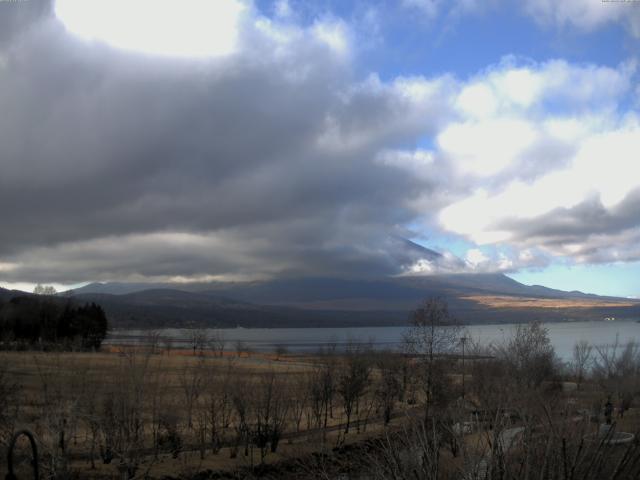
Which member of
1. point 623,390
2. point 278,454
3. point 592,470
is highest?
point 592,470

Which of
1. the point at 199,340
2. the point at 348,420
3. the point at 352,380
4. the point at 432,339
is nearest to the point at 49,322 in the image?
the point at 199,340

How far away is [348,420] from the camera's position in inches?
1875

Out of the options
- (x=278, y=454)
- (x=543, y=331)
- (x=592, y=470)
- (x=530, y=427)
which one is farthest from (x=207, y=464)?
(x=543, y=331)

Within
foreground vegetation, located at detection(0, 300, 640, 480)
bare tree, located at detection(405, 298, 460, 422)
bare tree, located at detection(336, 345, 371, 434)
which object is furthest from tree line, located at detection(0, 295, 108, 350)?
bare tree, located at detection(405, 298, 460, 422)

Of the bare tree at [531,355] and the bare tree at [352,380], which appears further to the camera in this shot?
the bare tree at [531,355]

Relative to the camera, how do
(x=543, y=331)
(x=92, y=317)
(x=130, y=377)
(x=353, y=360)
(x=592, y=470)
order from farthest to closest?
1. (x=92, y=317)
2. (x=543, y=331)
3. (x=353, y=360)
4. (x=130, y=377)
5. (x=592, y=470)

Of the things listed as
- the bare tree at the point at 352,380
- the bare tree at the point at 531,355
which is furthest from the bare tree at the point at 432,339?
the bare tree at the point at 531,355

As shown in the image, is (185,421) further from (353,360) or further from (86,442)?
(353,360)

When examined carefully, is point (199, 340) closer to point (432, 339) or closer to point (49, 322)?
point (49, 322)

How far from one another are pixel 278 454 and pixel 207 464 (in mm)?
5250

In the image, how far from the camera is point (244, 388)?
41.4 metres

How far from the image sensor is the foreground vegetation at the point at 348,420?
10516 mm

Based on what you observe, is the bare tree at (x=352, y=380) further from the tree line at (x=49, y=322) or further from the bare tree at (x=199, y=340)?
the bare tree at (x=199, y=340)

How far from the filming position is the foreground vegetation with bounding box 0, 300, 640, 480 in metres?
10.5
